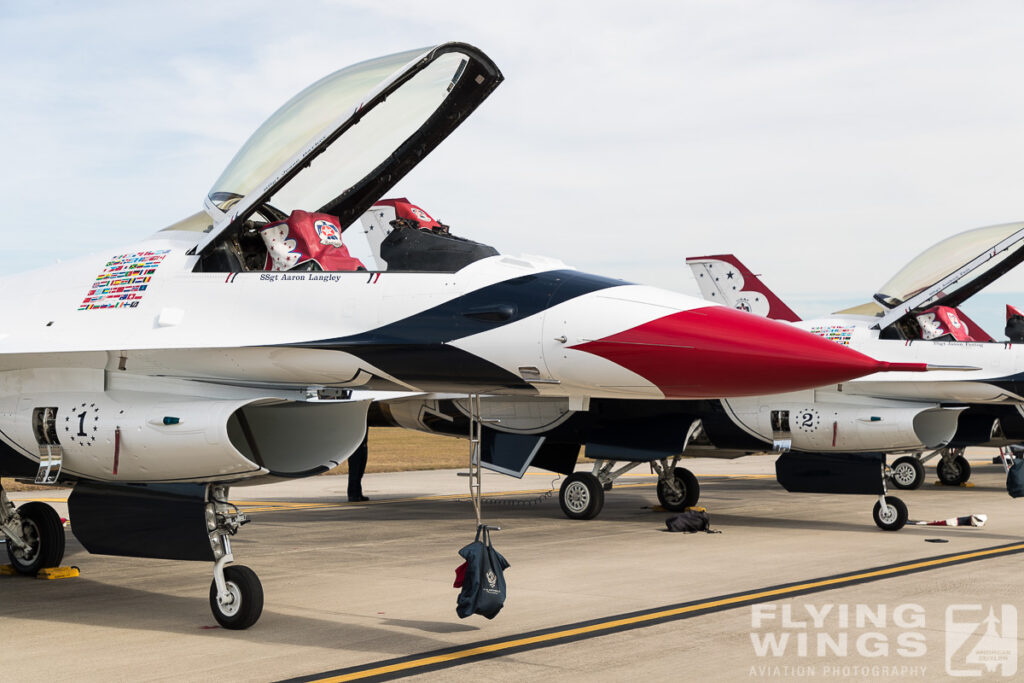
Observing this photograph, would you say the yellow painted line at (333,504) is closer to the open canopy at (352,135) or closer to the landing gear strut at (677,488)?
the landing gear strut at (677,488)

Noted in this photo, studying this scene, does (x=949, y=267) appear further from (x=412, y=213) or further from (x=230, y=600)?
(x=230, y=600)

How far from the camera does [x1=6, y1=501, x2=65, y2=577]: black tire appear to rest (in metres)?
9.31

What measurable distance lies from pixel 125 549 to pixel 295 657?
5.51 feet

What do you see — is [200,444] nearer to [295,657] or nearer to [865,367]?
[295,657]

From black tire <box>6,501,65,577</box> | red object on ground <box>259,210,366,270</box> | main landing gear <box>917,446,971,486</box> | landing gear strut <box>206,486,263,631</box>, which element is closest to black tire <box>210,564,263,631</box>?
landing gear strut <box>206,486,263,631</box>

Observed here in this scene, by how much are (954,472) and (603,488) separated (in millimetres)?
9436

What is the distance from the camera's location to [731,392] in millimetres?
5766

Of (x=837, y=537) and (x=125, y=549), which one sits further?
(x=837, y=537)

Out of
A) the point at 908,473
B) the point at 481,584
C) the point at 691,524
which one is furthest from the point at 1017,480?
the point at 481,584

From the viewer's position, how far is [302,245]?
7.32 m

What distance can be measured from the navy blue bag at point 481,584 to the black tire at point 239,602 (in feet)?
4.66

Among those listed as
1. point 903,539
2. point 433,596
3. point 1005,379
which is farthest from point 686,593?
point 1005,379

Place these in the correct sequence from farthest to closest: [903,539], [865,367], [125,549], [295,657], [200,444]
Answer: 1. [903,539]
2. [125,549]
3. [200,444]
4. [295,657]
5. [865,367]

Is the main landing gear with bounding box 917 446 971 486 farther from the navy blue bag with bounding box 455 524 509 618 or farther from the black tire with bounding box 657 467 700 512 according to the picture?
the navy blue bag with bounding box 455 524 509 618
